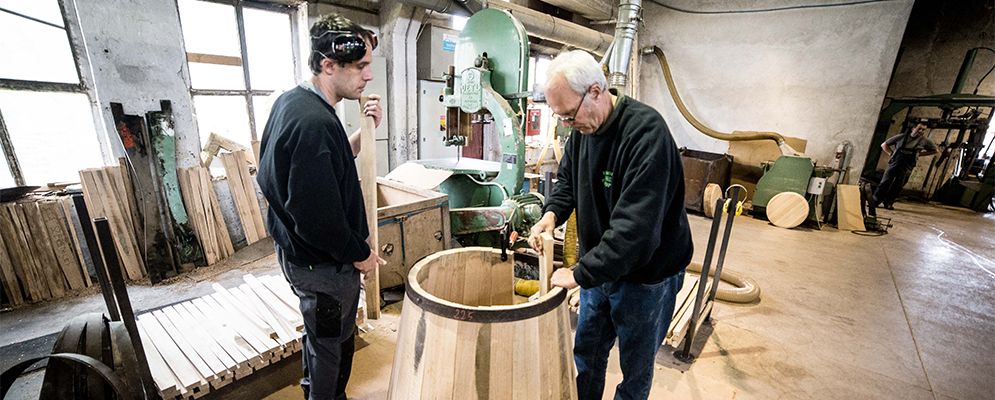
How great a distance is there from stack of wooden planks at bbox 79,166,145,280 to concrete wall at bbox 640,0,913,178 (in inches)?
317

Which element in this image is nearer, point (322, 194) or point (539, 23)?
point (322, 194)

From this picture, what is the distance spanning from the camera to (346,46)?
4.73 feet

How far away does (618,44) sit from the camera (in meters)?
5.46

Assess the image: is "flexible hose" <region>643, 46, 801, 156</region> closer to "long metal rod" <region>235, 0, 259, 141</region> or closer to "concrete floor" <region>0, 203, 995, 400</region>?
"concrete floor" <region>0, 203, 995, 400</region>

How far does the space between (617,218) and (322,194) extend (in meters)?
1.00

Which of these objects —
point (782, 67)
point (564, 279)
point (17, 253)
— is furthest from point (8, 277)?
point (782, 67)

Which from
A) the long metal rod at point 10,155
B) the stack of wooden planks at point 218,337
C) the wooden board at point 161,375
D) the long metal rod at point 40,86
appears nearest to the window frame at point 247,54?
the long metal rod at point 40,86

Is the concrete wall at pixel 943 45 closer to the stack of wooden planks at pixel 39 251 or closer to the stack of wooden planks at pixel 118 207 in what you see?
the stack of wooden planks at pixel 118 207

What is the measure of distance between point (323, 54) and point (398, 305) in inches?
87.3

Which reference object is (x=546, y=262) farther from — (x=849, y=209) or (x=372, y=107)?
(x=849, y=209)

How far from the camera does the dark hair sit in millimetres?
1424

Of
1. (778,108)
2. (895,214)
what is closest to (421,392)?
(778,108)

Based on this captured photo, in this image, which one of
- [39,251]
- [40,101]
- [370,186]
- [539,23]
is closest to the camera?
[370,186]

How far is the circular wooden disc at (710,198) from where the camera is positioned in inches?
235
